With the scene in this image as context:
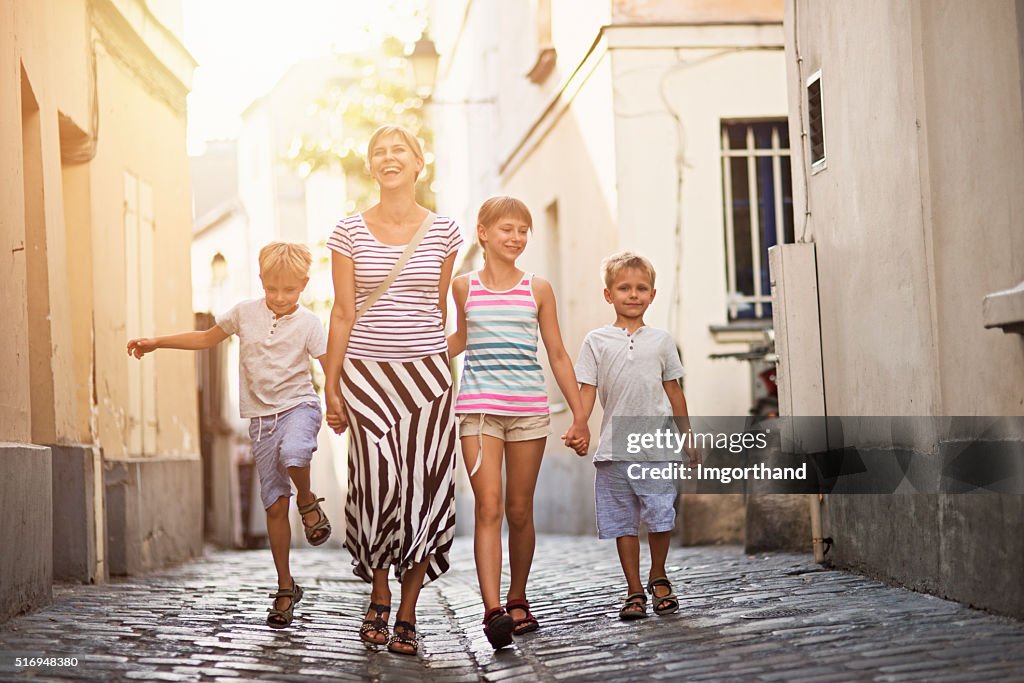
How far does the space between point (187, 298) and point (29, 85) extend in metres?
4.92

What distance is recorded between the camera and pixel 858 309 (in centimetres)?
765

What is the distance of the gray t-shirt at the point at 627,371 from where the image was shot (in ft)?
21.8

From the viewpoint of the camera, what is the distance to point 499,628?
5.69m

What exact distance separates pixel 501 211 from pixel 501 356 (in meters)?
0.60

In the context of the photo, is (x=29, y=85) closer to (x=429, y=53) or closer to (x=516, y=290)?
(x=516, y=290)

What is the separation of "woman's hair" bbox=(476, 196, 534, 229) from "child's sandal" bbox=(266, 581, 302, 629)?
6.32ft

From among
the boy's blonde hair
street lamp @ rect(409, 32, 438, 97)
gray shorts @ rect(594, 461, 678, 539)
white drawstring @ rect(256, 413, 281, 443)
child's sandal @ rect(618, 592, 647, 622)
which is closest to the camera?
child's sandal @ rect(618, 592, 647, 622)

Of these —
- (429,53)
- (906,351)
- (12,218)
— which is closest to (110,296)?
(12,218)

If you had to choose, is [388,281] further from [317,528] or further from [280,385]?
[317,528]

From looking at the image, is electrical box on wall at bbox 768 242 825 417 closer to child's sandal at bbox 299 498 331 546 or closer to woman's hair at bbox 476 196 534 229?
woman's hair at bbox 476 196 534 229

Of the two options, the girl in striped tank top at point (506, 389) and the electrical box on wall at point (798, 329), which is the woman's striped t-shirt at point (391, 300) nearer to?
the girl in striped tank top at point (506, 389)

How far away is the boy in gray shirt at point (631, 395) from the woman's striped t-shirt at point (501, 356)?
49cm

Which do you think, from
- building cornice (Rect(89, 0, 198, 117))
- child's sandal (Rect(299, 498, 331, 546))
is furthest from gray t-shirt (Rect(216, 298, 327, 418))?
building cornice (Rect(89, 0, 198, 117))

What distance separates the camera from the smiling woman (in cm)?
599
